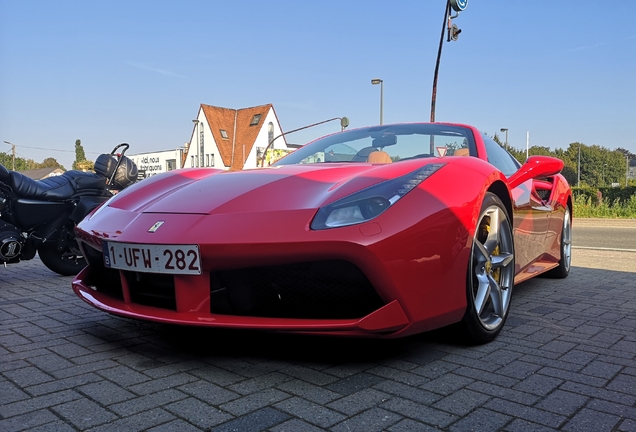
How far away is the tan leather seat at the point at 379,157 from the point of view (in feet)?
10.7

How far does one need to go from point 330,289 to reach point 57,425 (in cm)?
101

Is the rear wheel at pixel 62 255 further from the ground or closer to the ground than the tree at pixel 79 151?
closer to the ground

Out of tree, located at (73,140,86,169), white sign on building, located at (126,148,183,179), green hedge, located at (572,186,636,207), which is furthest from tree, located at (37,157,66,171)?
green hedge, located at (572,186,636,207)

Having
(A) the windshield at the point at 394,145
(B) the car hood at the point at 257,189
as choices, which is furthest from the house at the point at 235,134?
(B) the car hood at the point at 257,189

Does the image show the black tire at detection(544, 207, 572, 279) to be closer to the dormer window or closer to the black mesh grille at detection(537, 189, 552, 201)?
the black mesh grille at detection(537, 189, 552, 201)

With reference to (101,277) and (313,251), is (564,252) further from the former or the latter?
(101,277)

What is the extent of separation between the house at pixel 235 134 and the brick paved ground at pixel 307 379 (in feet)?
139

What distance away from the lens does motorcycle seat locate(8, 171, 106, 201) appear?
4.65 metres

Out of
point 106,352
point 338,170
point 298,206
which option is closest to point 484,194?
point 338,170

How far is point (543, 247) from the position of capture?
409 centimetres

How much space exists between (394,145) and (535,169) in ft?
2.82

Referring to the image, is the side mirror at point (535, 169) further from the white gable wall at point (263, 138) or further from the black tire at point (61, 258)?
the white gable wall at point (263, 138)

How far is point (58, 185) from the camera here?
4.95 m

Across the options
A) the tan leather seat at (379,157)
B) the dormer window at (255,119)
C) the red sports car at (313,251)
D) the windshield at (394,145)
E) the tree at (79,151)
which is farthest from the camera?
the tree at (79,151)
